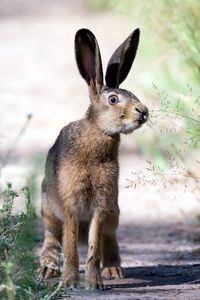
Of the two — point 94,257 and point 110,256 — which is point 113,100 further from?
point 110,256

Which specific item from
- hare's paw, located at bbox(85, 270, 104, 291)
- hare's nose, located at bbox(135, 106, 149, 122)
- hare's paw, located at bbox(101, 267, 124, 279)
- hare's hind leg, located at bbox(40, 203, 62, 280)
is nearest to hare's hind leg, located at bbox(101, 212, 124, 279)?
hare's paw, located at bbox(101, 267, 124, 279)

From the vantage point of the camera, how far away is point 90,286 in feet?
18.5

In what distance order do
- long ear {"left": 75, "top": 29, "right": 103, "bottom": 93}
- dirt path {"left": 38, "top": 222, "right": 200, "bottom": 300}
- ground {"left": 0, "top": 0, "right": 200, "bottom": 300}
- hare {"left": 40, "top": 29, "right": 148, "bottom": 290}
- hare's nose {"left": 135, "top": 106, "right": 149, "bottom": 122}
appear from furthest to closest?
ground {"left": 0, "top": 0, "right": 200, "bottom": 300}
long ear {"left": 75, "top": 29, "right": 103, "bottom": 93}
hare {"left": 40, "top": 29, "right": 148, "bottom": 290}
hare's nose {"left": 135, "top": 106, "right": 149, "bottom": 122}
dirt path {"left": 38, "top": 222, "right": 200, "bottom": 300}

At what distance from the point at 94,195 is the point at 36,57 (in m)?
9.66

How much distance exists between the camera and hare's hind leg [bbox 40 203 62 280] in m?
6.14

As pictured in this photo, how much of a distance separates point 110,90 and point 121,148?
4.88 m

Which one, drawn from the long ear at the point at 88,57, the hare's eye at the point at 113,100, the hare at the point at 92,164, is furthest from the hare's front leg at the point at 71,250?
the long ear at the point at 88,57

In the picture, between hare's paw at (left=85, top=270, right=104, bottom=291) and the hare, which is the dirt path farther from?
the hare

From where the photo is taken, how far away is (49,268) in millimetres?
6160

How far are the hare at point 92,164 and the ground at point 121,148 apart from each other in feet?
0.47

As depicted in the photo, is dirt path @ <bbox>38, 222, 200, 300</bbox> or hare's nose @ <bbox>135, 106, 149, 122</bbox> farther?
hare's nose @ <bbox>135, 106, 149, 122</bbox>

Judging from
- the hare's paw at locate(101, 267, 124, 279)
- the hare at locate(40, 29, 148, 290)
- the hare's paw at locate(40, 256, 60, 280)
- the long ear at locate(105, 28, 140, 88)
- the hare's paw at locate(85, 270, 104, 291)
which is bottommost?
the hare's paw at locate(85, 270, 104, 291)

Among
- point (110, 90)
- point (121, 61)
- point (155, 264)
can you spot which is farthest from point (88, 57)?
point (155, 264)

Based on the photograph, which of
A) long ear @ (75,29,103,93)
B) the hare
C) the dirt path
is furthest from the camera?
long ear @ (75,29,103,93)
